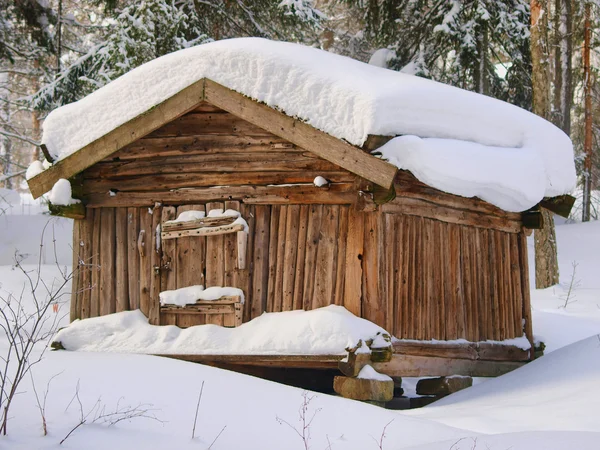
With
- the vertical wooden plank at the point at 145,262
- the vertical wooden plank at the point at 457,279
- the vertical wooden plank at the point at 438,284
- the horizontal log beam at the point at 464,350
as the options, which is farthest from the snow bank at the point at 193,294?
the vertical wooden plank at the point at 457,279

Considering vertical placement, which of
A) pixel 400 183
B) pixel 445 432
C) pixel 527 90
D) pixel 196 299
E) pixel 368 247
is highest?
pixel 527 90

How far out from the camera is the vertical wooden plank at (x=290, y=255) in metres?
8.74

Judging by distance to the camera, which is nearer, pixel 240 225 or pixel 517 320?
pixel 240 225

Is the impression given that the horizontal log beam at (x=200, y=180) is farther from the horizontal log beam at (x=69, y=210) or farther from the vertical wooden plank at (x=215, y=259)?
the vertical wooden plank at (x=215, y=259)

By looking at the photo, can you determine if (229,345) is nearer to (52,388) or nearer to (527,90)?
(52,388)

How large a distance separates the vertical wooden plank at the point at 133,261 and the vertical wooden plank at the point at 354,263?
8.97 ft

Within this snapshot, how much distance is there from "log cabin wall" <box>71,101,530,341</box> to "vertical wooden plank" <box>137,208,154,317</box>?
1cm

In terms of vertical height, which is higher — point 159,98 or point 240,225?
point 159,98

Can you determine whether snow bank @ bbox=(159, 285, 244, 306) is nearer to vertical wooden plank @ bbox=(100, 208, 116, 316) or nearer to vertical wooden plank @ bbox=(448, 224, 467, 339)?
vertical wooden plank @ bbox=(100, 208, 116, 316)

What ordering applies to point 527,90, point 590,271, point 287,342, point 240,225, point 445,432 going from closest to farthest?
point 445,432 < point 287,342 < point 240,225 < point 590,271 < point 527,90

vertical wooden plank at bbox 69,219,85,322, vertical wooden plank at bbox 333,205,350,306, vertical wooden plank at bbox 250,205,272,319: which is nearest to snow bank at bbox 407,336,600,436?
vertical wooden plank at bbox 333,205,350,306

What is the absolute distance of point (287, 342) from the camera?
830 cm

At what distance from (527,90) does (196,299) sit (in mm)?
13614

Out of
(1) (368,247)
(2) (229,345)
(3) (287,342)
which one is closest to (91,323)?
(2) (229,345)
